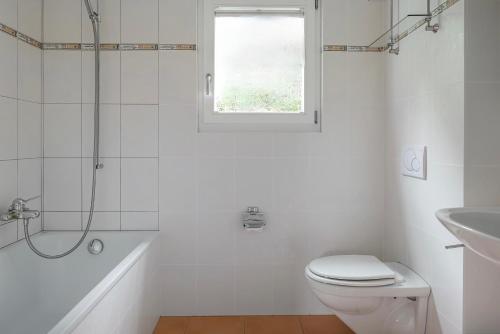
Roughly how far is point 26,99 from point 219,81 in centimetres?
111

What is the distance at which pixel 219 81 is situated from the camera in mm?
2350

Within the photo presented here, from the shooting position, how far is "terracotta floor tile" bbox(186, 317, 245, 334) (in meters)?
2.14

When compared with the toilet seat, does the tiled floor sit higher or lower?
lower

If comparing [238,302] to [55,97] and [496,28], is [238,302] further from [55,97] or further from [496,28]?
[496,28]

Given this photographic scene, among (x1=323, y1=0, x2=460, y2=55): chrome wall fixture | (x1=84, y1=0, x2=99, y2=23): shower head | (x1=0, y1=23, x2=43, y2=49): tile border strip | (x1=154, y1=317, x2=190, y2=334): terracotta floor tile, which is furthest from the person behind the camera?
(x1=154, y1=317, x2=190, y2=334): terracotta floor tile

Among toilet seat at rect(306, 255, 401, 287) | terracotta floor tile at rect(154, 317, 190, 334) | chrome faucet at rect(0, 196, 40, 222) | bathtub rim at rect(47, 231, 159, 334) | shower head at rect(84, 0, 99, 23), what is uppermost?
shower head at rect(84, 0, 99, 23)

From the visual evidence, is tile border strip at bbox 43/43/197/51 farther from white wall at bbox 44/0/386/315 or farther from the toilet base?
the toilet base

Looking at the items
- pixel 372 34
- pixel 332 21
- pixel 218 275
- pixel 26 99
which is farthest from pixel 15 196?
pixel 372 34

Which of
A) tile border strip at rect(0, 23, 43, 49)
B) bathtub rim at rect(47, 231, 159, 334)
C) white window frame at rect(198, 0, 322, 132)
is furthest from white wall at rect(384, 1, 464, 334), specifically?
tile border strip at rect(0, 23, 43, 49)

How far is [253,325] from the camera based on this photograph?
221cm

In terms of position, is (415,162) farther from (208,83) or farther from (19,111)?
(19,111)

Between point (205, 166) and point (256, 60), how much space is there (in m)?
0.74

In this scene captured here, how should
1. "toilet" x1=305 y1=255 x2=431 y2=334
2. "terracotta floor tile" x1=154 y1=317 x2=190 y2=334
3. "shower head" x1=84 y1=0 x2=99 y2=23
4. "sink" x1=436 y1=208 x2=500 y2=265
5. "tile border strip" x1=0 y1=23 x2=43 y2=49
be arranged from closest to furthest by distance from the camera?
"sink" x1=436 y1=208 x2=500 y2=265 → "toilet" x1=305 y1=255 x2=431 y2=334 → "tile border strip" x1=0 y1=23 x2=43 y2=49 → "shower head" x1=84 y1=0 x2=99 y2=23 → "terracotta floor tile" x1=154 y1=317 x2=190 y2=334

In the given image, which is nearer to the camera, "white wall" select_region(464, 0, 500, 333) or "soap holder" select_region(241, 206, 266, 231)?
"white wall" select_region(464, 0, 500, 333)
